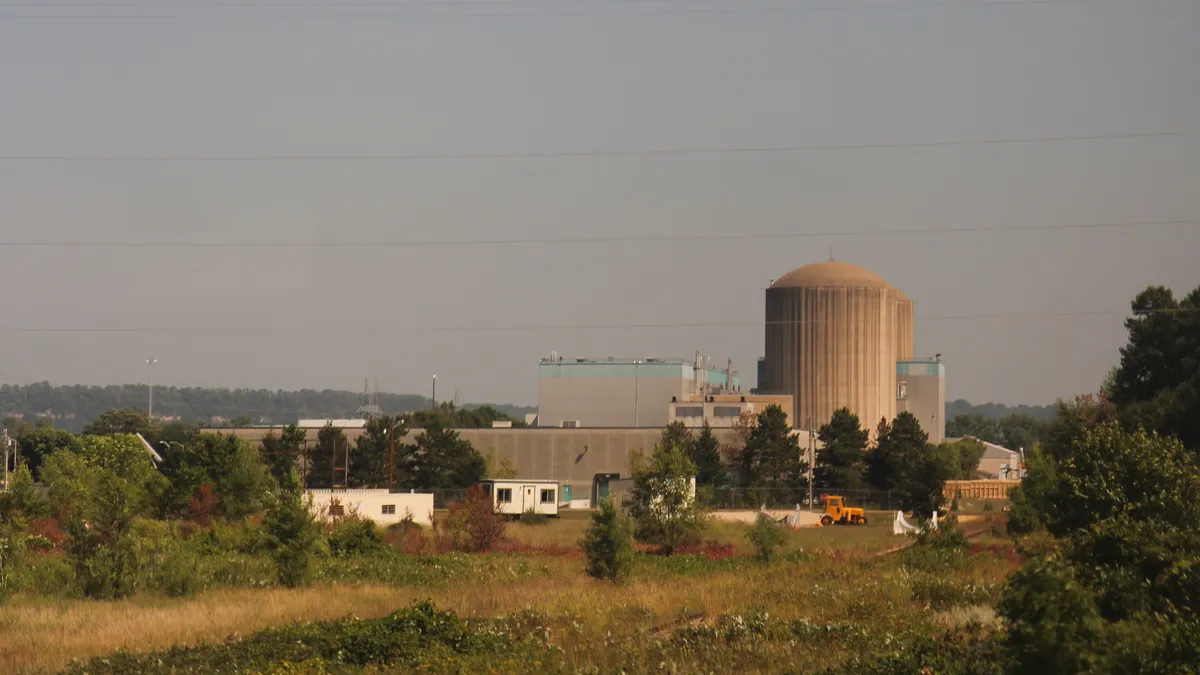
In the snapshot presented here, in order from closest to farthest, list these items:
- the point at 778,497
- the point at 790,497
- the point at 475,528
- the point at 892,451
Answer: the point at 475,528 → the point at 778,497 → the point at 790,497 → the point at 892,451

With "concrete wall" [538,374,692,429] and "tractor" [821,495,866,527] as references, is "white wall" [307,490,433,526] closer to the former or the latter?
"tractor" [821,495,866,527]

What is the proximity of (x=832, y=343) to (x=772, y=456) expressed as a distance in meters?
35.5

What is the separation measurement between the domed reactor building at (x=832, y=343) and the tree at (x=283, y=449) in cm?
5508

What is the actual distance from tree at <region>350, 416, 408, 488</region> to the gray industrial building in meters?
25.3

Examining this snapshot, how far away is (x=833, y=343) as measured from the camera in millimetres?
130375

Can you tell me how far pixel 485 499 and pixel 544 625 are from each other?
31.1m

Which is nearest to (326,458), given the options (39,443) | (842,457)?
(842,457)

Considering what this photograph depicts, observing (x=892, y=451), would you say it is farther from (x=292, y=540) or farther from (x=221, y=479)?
(x=292, y=540)

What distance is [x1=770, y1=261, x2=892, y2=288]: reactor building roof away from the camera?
13100 centimetres

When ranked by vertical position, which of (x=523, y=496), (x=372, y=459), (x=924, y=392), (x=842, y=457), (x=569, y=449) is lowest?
(x=523, y=496)

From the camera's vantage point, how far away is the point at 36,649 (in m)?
22.0

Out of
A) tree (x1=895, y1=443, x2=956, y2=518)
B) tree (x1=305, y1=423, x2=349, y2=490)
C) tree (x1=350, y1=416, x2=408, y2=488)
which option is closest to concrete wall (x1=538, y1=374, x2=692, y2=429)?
tree (x1=350, y1=416, x2=408, y2=488)

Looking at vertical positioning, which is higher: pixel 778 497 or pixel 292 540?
pixel 292 540

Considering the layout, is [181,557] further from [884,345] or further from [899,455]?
[884,345]
